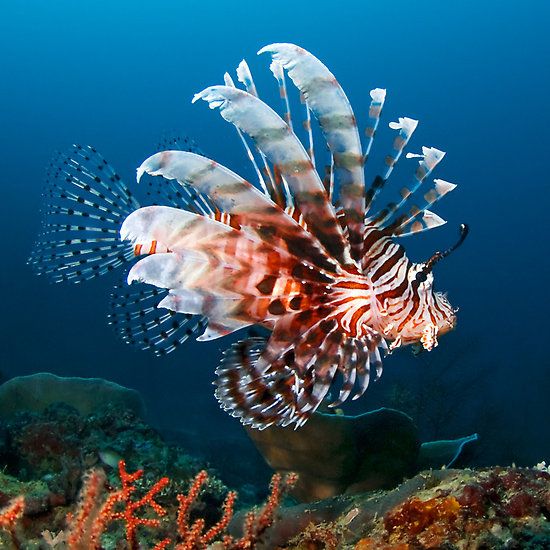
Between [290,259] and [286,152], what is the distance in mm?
692

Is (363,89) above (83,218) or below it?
above

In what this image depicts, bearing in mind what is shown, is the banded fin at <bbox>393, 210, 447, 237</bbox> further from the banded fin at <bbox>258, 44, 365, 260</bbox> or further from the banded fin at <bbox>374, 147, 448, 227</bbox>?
the banded fin at <bbox>258, 44, 365, 260</bbox>

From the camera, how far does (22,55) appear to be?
87.8 meters

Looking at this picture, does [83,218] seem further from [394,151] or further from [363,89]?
[363,89]

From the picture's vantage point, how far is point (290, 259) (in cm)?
327

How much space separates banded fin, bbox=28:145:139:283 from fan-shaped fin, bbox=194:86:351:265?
2096 millimetres

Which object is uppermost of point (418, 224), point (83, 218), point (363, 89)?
point (363, 89)

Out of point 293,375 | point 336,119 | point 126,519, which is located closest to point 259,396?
point 293,375

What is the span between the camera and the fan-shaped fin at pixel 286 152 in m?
2.71

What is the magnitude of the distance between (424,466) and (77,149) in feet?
14.7

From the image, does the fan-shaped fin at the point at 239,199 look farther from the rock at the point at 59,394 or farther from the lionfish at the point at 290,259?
the rock at the point at 59,394

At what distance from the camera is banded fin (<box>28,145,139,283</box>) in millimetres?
4707

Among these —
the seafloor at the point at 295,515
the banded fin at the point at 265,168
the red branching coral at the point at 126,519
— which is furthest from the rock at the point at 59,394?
the red branching coral at the point at 126,519

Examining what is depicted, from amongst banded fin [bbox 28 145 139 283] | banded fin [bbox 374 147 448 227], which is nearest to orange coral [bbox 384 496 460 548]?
banded fin [bbox 374 147 448 227]
